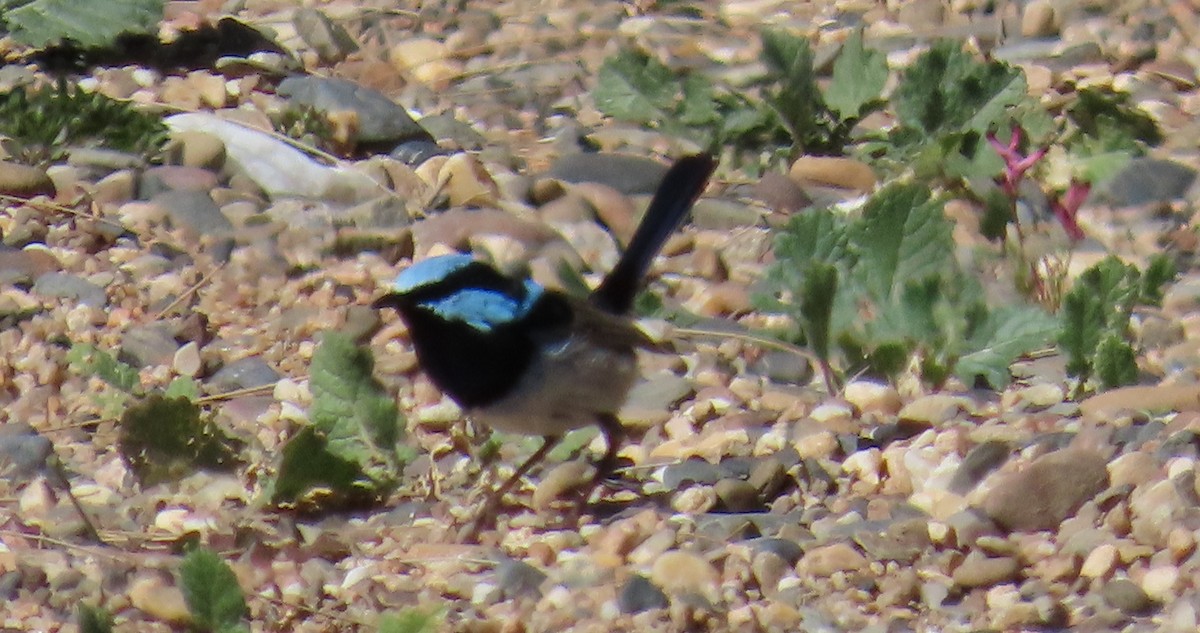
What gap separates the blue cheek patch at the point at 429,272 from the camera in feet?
13.9

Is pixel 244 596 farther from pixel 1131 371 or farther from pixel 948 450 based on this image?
pixel 1131 371

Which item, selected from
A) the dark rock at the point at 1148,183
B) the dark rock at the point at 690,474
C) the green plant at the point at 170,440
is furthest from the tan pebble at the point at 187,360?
the dark rock at the point at 1148,183

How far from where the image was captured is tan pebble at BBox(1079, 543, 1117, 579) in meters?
3.64

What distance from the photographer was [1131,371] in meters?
4.39

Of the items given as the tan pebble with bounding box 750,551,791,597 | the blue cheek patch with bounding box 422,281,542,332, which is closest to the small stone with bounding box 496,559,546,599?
the tan pebble with bounding box 750,551,791,597

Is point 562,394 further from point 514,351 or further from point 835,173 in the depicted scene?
point 835,173

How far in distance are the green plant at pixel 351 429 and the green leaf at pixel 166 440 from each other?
233 millimetres

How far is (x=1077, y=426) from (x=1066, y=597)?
682 millimetres

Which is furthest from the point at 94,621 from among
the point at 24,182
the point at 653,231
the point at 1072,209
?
the point at 1072,209

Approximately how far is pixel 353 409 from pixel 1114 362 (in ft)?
5.60

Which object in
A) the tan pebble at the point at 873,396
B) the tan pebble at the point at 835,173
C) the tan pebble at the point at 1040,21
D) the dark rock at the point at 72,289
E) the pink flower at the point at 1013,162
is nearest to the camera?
the tan pebble at the point at 873,396

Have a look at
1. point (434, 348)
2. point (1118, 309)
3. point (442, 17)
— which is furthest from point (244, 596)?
point (442, 17)

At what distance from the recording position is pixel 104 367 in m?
4.40

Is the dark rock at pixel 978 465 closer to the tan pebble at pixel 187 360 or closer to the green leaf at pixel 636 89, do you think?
the tan pebble at pixel 187 360
